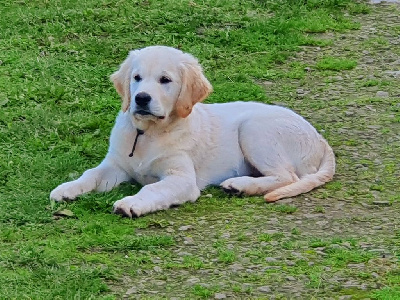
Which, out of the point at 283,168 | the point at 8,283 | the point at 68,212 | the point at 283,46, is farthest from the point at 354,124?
the point at 8,283

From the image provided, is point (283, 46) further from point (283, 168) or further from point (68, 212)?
point (68, 212)

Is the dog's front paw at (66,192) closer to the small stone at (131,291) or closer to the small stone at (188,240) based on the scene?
the small stone at (188,240)

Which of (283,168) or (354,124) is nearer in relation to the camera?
(283,168)

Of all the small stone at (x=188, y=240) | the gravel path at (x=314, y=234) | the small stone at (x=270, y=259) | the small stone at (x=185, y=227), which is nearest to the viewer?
the gravel path at (x=314, y=234)

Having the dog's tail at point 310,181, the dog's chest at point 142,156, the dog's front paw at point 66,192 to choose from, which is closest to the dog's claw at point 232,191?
the dog's tail at point 310,181

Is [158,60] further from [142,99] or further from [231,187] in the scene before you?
[231,187]

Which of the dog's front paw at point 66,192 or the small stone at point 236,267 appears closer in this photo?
the small stone at point 236,267
